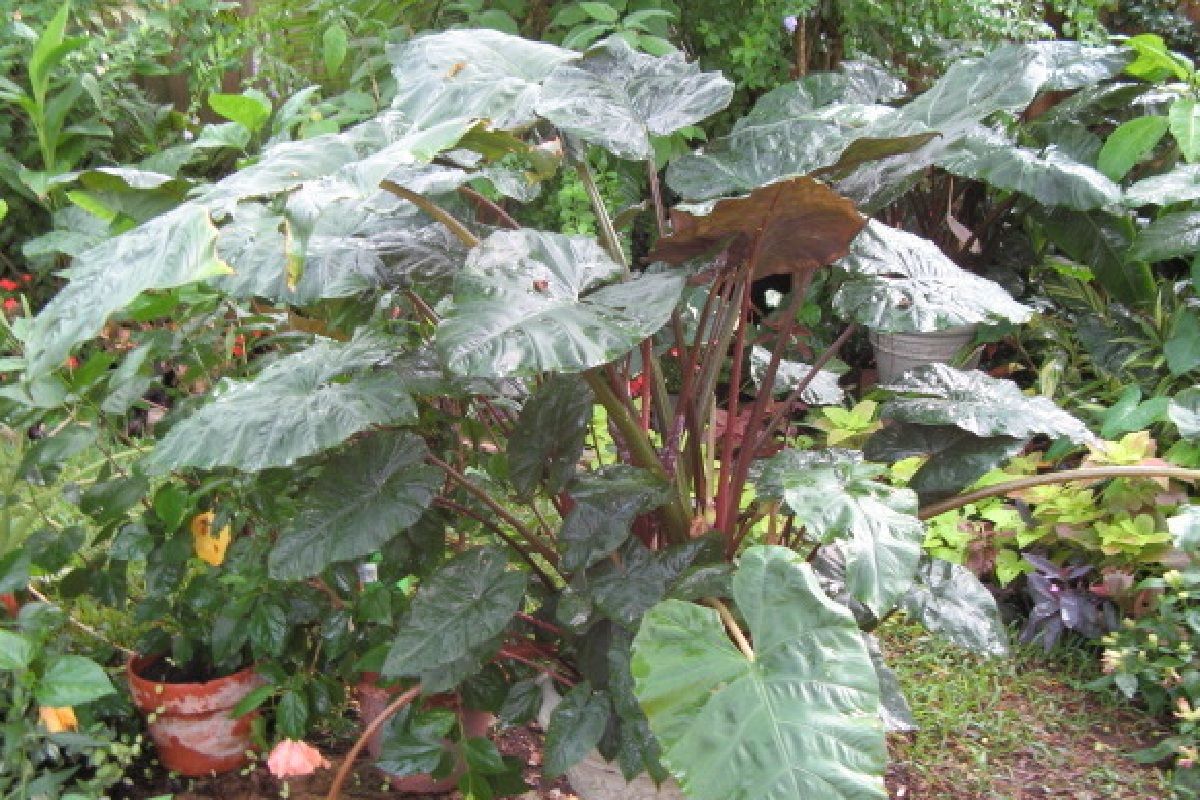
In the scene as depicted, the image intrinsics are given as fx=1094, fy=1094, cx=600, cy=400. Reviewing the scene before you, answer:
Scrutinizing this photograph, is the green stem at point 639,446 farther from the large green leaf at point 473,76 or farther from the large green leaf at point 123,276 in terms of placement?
the large green leaf at point 123,276

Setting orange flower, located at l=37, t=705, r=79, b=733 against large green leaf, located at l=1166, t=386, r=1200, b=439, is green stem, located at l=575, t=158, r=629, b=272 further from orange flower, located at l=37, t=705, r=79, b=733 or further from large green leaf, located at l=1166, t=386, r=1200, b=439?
large green leaf, located at l=1166, t=386, r=1200, b=439

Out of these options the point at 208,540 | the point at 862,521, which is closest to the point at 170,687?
the point at 208,540

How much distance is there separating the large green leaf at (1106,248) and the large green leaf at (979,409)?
4.24 feet

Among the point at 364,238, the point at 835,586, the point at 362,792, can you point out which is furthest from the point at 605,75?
the point at 362,792

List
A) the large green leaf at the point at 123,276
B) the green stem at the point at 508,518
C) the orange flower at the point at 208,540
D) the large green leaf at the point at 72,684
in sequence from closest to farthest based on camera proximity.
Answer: the large green leaf at the point at 123,276 → the large green leaf at the point at 72,684 → the green stem at the point at 508,518 → the orange flower at the point at 208,540

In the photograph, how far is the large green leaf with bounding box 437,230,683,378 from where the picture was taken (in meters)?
1.25

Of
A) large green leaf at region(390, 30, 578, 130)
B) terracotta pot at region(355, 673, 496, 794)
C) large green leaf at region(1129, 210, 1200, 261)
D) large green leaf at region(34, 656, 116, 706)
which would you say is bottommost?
terracotta pot at region(355, 673, 496, 794)

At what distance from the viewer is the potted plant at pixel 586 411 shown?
3.97ft

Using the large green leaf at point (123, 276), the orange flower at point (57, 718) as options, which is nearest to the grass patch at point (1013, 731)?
the orange flower at point (57, 718)

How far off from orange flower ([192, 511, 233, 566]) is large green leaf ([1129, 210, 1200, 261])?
2.23m

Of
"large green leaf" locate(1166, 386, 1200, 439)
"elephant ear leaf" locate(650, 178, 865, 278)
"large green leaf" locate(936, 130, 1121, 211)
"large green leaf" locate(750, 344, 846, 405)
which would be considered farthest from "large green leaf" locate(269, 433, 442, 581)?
"large green leaf" locate(936, 130, 1121, 211)

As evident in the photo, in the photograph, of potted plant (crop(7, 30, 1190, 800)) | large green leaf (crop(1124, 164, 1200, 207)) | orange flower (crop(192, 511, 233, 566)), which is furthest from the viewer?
large green leaf (crop(1124, 164, 1200, 207))

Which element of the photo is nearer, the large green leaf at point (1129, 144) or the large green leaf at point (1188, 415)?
the large green leaf at point (1188, 415)

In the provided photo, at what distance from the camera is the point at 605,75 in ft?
5.95
